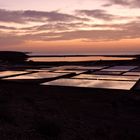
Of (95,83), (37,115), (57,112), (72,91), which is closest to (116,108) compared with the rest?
(57,112)

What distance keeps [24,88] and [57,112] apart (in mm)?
6832

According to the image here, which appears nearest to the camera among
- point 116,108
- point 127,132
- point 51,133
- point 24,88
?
point 51,133

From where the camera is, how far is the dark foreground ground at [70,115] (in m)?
7.94

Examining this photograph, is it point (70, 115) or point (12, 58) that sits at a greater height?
point (12, 58)

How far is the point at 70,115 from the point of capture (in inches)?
407

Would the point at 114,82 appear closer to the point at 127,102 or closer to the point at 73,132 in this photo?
the point at 127,102

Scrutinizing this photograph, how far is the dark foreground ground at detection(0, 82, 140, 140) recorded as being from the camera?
7938 mm

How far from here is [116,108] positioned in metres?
11.6

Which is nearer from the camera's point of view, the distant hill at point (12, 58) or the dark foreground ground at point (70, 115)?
the dark foreground ground at point (70, 115)

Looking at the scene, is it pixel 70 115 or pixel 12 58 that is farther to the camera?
pixel 12 58

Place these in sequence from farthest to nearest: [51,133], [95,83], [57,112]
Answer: [95,83] < [57,112] < [51,133]

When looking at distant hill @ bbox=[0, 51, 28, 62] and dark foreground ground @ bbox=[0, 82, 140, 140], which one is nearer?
dark foreground ground @ bbox=[0, 82, 140, 140]

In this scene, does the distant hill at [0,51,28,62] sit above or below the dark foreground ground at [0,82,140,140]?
above

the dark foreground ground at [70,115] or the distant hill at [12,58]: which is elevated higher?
the distant hill at [12,58]
